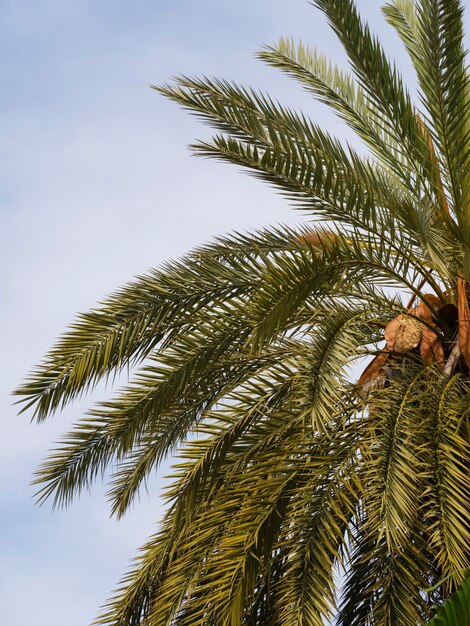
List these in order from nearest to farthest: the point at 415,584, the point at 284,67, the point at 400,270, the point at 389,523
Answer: the point at 389,523 → the point at 415,584 → the point at 400,270 → the point at 284,67

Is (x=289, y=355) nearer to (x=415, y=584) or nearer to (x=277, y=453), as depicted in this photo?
(x=277, y=453)

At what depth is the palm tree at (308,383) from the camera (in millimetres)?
7805

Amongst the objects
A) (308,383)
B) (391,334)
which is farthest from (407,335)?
(308,383)

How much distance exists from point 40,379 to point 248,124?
2.83 metres

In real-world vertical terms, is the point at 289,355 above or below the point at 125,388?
above

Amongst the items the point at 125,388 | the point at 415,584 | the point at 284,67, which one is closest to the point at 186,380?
the point at 125,388

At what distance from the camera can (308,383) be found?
748 cm

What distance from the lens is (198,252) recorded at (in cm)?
934

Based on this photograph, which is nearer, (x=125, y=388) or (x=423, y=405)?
(x=423, y=405)

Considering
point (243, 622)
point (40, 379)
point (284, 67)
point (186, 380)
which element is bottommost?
point (243, 622)

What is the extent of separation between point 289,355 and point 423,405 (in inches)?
54.7

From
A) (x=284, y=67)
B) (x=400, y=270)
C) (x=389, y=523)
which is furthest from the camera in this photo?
(x=284, y=67)

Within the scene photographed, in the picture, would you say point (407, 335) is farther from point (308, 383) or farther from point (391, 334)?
point (308, 383)

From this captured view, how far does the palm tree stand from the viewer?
7.80 m
